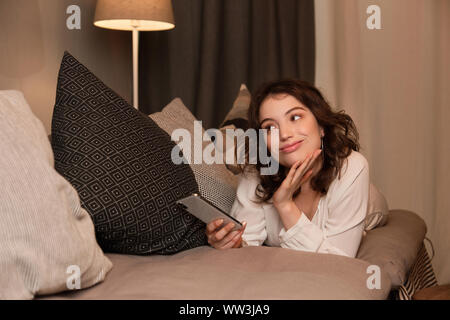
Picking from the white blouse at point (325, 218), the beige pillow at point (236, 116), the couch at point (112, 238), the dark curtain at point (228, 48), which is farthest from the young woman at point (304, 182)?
the dark curtain at point (228, 48)

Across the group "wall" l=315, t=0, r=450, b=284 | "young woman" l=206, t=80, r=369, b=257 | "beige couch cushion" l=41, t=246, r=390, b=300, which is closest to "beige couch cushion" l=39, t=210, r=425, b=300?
"beige couch cushion" l=41, t=246, r=390, b=300

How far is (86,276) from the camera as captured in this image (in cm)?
84

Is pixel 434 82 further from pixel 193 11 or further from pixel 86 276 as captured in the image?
pixel 86 276

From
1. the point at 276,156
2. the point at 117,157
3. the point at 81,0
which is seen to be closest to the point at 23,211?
the point at 117,157

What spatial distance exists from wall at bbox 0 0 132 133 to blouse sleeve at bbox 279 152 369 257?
1362 millimetres

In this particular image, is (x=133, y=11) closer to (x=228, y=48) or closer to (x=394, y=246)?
(x=228, y=48)

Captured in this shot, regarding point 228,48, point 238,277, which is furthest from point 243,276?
point 228,48

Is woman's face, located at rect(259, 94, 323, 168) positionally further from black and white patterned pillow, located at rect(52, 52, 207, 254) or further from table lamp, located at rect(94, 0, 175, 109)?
table lamp, located at rect(94, 0, 175, 109)

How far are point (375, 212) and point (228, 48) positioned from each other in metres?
1.51

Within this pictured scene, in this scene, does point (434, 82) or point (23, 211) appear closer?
point (23, 211)

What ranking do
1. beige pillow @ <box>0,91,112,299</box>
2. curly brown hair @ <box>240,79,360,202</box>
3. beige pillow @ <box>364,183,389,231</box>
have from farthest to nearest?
beige pillow @ <box>364,183,389,231</box> < curly brown hair @ <box>240,79,360,202</box> < beige pillow @ <box>0,91,112,299</box>

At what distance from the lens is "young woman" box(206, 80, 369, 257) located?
1.26 metres

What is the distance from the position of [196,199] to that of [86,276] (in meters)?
0.30

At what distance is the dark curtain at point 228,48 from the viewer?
9.23 ft
